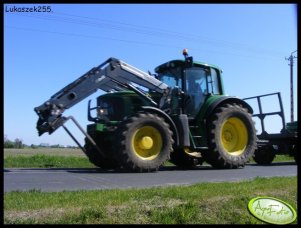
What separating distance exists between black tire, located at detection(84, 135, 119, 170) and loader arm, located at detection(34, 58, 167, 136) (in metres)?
1.46

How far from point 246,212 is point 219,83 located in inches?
295

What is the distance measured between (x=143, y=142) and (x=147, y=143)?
114mm

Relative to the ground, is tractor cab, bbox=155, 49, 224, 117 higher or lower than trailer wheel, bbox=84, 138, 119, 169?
higher

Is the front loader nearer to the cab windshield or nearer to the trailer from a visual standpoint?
the cab windshield

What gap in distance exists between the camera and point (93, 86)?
1047 centimetres

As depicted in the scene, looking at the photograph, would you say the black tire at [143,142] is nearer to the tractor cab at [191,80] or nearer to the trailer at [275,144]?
the tractor cab at [191,80]

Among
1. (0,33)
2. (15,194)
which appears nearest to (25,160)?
(15,194)

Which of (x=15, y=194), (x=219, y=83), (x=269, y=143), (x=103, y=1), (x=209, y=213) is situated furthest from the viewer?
(x=269, y=143)

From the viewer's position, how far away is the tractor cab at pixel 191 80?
1141 cm

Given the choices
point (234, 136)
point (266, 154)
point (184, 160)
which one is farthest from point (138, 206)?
point (266, 154)

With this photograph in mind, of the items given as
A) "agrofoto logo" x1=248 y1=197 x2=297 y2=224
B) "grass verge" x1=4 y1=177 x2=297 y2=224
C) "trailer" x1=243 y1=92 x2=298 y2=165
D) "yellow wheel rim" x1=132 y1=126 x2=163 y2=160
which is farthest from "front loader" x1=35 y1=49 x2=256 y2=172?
"agrofoto logo" x1=248 y1=197 x2=297 y2=224

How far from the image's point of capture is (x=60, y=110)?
32.7ft

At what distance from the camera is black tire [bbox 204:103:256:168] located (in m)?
10.9

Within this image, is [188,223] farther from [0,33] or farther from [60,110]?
[60,110]
